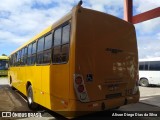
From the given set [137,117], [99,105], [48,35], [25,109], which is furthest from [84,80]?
[25,109]

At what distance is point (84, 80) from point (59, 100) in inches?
36.1

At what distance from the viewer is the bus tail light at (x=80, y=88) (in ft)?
20.5

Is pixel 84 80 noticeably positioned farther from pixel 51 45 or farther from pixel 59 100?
pixel 51 45

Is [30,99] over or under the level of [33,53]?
under

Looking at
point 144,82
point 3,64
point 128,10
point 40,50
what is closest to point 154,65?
point 144,82

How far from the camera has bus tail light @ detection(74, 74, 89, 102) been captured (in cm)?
625

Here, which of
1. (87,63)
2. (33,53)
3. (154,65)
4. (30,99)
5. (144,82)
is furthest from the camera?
(144,82)

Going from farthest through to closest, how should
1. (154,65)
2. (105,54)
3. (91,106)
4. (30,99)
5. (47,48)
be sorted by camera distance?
1. (154,65)
2. (30,99)
3. (47,48)
4. (105,54)
5. (91,106)

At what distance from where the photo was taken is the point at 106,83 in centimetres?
696

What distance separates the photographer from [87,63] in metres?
6.52

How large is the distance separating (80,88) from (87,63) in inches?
26.4

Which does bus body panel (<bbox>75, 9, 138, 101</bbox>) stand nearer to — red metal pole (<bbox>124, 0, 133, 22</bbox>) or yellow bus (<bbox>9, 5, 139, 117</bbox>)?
yellow bus (<bbox>9, 5, 139, 117</bbox>)

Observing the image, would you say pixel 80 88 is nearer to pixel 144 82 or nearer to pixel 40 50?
pixel 40 50

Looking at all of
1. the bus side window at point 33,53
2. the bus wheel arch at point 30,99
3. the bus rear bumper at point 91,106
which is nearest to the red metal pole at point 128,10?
the bus side window at point 33,53
